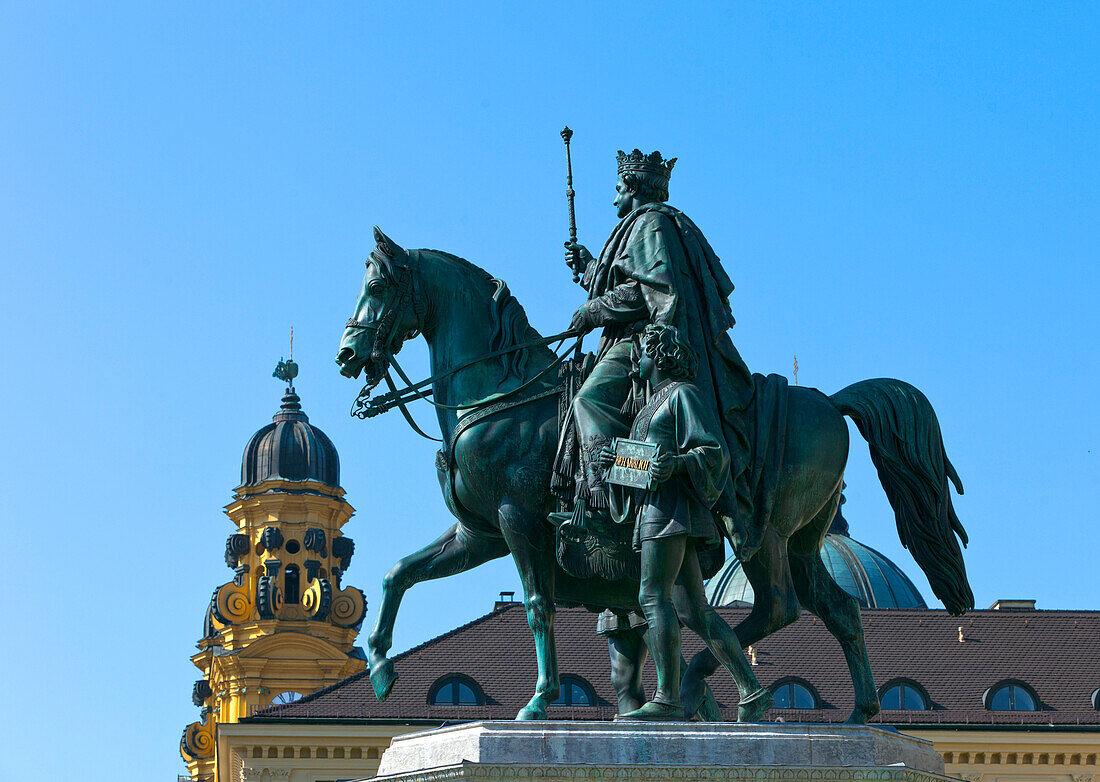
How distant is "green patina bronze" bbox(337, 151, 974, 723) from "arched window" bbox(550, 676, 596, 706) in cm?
4326

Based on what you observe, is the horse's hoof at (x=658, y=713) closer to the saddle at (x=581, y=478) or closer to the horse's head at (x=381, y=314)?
the saddle at (x=581, y=478)

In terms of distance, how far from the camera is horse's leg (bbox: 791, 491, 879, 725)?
17.1 metres

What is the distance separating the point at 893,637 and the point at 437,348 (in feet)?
168

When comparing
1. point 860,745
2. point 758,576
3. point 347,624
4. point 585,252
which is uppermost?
point 347,624

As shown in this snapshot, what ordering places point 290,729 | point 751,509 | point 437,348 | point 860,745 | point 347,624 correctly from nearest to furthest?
point 860,745
point 751,509
point 437,348
point 290,729
point 347,624

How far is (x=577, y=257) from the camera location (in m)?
18.2

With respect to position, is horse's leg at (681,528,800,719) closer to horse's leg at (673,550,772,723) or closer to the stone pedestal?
horse's leg at (673,550,772,723)

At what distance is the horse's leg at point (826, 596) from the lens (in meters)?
17.1

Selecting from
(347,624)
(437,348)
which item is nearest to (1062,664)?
(347,624)

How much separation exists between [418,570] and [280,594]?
89.8 meters

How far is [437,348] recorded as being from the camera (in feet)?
58.0

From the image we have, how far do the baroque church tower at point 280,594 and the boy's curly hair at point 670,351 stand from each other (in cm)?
8391

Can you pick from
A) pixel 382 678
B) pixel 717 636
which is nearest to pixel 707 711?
pixel 717 636

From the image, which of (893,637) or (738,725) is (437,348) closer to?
(738,725)
